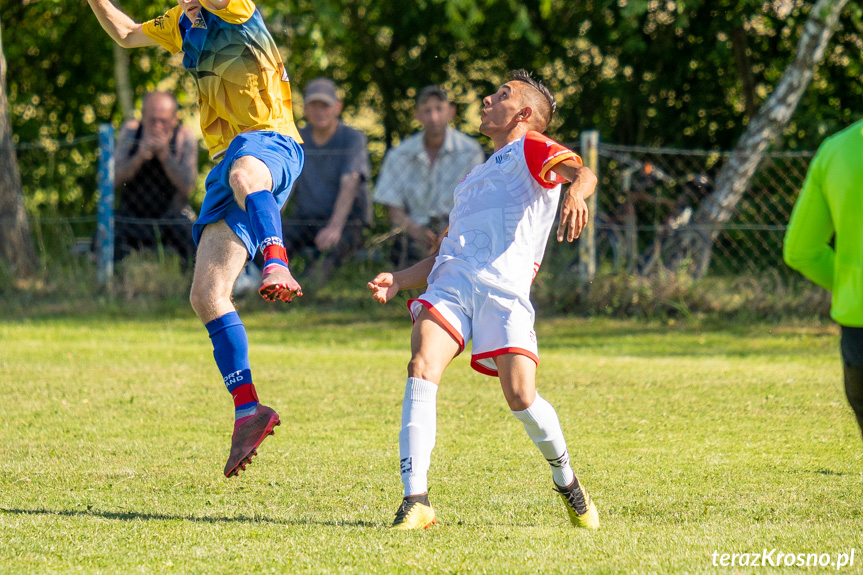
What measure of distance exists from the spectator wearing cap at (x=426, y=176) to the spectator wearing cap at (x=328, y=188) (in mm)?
304

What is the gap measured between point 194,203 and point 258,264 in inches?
240

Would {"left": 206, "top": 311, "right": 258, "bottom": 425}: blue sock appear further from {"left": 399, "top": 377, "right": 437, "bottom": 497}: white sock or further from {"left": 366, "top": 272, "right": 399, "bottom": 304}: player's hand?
{"left": 399, "top": 377, "right": 437, "bottom": 497}: white sock

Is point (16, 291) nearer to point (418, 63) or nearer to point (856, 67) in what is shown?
point (418, 63)

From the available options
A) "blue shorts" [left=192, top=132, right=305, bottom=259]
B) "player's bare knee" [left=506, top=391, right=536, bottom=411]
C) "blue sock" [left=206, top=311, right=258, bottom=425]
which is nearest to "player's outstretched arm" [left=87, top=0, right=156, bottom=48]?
"blue shorts" [left=192, top=132, right=305, bottom=259]

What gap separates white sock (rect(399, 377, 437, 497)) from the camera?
365 centimetres

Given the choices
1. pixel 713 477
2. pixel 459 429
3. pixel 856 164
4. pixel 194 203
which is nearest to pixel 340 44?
pixel 194 203

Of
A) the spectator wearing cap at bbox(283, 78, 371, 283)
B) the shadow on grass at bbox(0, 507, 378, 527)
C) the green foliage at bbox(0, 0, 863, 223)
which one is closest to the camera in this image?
the shadow on grass at bbox(0, 507, 378, 527)

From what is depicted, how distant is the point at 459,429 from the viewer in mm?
5641

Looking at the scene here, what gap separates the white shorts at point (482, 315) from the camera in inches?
148

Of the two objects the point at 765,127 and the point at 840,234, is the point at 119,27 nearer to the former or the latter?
the point at 840,234

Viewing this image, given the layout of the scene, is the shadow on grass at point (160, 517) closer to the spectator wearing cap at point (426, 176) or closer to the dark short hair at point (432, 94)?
the spectator wearing cap at point (426, 176)

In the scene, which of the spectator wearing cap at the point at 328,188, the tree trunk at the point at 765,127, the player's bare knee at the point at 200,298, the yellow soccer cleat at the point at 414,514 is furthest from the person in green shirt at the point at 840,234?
the spectator wearing cap at the point at 328,188

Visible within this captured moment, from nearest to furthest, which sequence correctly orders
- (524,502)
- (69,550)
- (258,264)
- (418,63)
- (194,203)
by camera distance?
(69,550)
(524,502)
(258,264)
(418,63)
(194,203)

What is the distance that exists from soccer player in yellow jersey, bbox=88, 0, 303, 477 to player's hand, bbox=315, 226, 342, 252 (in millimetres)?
5424
